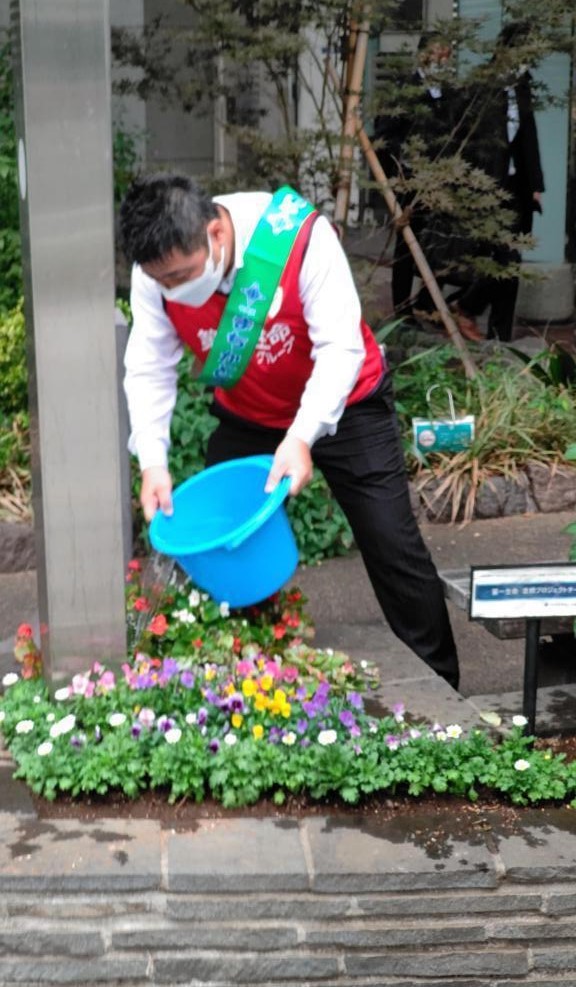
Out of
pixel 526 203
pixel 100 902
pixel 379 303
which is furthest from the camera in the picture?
pixel 526 203

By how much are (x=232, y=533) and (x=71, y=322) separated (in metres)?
0.62

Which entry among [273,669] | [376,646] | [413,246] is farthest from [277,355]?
[413,246]

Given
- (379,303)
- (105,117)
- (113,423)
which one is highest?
(105,117)

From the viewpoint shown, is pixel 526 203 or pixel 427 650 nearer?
pixel 427 650

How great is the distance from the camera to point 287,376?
4055mm

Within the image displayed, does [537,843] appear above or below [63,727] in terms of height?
below

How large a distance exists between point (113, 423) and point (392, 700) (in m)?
1.11

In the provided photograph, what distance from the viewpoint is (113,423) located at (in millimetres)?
3432

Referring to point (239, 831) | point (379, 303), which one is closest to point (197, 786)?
point (239, 831)

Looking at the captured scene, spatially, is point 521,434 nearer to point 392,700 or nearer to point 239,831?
point 392,700

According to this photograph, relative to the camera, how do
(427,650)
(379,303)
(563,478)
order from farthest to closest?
(379,303)
(563,478)
(427,650)

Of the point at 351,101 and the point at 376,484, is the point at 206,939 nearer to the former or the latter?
the point at 376,484

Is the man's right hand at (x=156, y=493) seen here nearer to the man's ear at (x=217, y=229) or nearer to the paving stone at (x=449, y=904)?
the man's ear at (x=217, y=229)

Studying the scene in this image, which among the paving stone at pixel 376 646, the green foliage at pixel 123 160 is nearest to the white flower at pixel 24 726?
the paving stone at pixel 376 646
